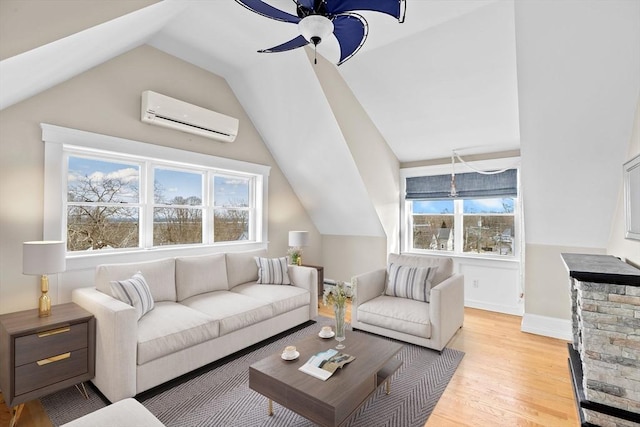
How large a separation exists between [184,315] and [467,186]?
4162 mm

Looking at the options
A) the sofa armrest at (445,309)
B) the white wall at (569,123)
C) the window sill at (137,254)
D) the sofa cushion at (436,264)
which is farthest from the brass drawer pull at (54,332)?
the white wall at (569,123)

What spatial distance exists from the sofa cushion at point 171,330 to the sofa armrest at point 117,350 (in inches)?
3.4

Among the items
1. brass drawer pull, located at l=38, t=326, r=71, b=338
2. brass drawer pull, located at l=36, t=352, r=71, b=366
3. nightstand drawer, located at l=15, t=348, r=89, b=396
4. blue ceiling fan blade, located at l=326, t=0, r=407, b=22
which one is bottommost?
nightstand drawer, located at l=15, t=348, r=89, b=396

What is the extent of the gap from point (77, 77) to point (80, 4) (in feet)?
4.99

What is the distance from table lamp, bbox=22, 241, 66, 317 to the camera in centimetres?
224

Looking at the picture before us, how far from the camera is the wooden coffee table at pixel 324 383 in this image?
5.71 ft

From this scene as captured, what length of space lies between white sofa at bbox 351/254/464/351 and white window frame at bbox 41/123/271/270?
1.89 metres

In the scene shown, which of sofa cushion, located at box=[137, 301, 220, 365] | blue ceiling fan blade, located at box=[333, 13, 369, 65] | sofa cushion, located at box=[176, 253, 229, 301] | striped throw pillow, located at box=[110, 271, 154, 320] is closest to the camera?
blue ceiling fan blade, located at box=[333, 13, 369, 65]

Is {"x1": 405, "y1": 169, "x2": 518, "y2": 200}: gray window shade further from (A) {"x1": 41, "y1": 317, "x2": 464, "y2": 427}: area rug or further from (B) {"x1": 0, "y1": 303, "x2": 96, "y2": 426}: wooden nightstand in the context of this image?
(B) {"x1": 0, "y1": 303, "x2": 96, "y2": 426}: wooden nightstand

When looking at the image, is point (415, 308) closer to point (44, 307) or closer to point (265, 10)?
point (265, 10)

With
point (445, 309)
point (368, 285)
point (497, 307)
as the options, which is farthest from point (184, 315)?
point (497, 307)

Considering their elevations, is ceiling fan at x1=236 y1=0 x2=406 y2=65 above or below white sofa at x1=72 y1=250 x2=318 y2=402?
above

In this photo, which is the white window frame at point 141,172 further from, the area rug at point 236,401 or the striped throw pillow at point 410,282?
the striped throw pillow at point 410,282

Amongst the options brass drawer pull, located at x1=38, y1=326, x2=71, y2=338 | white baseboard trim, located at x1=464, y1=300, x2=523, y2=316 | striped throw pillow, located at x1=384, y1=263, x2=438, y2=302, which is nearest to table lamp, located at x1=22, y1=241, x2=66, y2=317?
brass drawer pull, located at x1=38, y1=326, x2=71, y2=338
